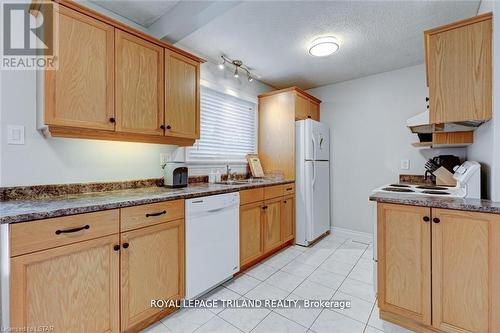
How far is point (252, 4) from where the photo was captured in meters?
1.85

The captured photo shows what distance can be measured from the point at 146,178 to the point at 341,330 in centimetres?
201

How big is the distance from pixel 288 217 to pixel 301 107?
5.19 ft

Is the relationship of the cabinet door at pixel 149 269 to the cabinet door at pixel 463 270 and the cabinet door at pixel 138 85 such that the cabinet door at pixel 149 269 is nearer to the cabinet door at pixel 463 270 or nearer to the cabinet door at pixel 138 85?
the cabinet door at pixel 138 85

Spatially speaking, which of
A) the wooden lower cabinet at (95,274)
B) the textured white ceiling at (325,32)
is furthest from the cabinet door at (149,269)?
the textured white ceiling at (325,32)

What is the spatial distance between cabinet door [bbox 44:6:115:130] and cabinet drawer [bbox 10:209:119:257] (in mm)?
665

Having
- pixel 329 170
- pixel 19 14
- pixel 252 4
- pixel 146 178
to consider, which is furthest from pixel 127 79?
pixel 329 170

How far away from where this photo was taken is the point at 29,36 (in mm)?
1555

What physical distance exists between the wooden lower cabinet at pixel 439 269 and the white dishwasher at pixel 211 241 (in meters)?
1.22

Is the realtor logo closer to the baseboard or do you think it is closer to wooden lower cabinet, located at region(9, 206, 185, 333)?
wooden lower cabinet, located at region(9, 206, 185, 333)

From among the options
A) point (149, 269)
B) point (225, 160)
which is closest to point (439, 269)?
point (149, 269)

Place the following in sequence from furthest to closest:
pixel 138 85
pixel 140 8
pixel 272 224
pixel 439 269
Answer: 1. pixel 272 224
2. pixel 140 8
3. pixel 138 85
4. pixel 439 269

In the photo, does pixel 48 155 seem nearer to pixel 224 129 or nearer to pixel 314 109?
pixel 224 129

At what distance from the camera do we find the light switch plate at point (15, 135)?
4.80 ft

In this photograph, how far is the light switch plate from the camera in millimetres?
1464
